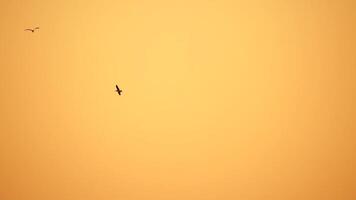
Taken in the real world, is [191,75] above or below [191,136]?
above

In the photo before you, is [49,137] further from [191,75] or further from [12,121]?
[191,75]

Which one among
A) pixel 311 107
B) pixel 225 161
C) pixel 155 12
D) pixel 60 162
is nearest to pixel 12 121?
pixel 60 162

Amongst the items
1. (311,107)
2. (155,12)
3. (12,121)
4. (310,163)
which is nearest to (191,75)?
(155,12)

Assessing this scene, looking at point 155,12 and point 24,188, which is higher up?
point 155,12

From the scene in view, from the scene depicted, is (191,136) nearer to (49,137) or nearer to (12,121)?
(49,137)

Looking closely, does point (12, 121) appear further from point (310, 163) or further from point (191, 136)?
point (310, 163)

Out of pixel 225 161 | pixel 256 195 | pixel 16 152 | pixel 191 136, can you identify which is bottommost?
pixel 256 195

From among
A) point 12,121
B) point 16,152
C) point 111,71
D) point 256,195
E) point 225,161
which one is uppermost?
point 111,71
